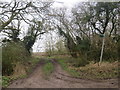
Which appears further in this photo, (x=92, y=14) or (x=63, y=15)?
(x=63, y=15)

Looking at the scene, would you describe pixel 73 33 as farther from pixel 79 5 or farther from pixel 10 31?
pixel 10 31

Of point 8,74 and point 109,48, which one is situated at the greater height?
point 109,48

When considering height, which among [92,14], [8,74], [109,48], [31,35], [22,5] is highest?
[22,5]

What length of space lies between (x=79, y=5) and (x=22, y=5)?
16.0 feet

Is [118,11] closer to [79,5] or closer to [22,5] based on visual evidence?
[79,5]

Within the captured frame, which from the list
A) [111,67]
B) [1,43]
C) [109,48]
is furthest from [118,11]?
[1,43]

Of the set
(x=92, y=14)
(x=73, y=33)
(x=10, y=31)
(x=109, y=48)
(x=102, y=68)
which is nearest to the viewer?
(x=102, y=68)

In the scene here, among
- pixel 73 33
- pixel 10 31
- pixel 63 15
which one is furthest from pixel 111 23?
pixel 10 31

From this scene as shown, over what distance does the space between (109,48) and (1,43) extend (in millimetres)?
6800

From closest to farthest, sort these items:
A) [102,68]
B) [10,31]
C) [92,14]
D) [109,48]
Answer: [102,68], [109,48], [92,14], [10,31]

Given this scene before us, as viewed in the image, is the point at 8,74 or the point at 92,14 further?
the point at 92,14

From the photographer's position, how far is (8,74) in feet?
19.8

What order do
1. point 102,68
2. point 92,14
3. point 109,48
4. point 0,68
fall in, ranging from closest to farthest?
point 0,68, point 102,68, point 109,48, point 92,14

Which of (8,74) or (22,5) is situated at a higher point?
(22,5)
